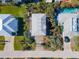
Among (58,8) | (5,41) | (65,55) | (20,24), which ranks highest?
(58,8)

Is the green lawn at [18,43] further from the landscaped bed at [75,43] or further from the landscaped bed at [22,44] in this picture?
the landscaped bed at [75,43]

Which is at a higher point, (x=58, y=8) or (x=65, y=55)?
(x=58, y=8)

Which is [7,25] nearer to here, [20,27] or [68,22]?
[20,27]

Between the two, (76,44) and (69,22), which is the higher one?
(69,22)

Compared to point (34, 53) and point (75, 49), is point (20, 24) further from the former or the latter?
point (75, 49)

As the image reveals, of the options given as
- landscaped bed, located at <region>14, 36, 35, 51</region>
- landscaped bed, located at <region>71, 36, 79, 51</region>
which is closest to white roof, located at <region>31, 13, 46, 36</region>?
landscaped bed, located at <region>14, 36, 35, 51</region>

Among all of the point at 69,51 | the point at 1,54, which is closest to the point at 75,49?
the point at 69,51

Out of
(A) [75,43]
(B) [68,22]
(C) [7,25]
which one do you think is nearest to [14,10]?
(C) [7,25]
